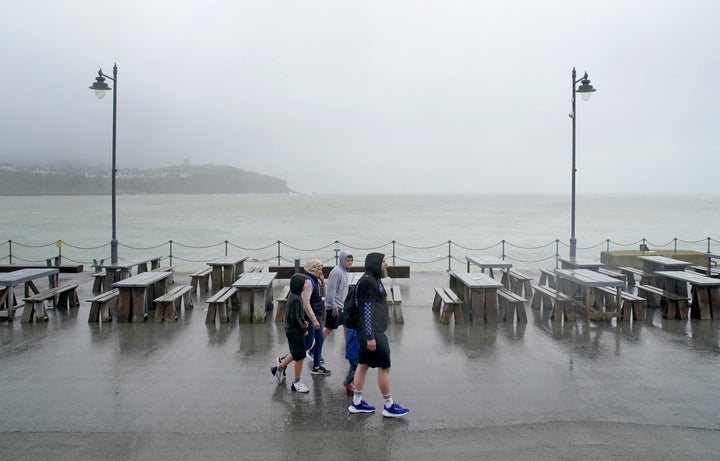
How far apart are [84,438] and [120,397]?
44.0 inches

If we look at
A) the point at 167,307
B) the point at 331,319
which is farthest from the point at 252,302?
the point at 331,319

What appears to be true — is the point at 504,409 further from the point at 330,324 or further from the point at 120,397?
the point at 120,397

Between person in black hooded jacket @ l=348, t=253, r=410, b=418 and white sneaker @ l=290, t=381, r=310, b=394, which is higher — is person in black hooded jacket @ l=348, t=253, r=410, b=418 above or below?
above

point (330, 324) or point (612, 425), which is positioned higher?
point (330, 324)

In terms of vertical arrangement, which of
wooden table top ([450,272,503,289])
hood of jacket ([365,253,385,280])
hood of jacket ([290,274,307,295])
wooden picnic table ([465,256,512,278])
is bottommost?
wooden table top ([450,272,503,289])

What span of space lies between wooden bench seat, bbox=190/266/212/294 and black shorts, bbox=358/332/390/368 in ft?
28.4

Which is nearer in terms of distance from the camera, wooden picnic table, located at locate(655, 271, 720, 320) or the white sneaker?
the white sneaker

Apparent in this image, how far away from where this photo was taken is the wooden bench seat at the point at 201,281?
44.2ft

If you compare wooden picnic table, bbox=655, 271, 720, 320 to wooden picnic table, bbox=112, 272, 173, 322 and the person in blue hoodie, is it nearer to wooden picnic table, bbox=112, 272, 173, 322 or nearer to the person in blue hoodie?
the person in blue hoodie

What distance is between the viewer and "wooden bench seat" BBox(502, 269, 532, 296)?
13062 mm

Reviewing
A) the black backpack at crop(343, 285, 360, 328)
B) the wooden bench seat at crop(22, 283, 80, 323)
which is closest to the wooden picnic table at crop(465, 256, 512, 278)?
the black backpack at crop(343, 285, 360, 328)

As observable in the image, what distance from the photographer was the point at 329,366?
749 centimetres

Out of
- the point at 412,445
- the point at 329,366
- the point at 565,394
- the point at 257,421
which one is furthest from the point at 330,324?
the point at 565,394

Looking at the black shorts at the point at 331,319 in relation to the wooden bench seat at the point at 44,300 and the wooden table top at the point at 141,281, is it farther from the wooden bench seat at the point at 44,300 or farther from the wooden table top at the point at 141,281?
the wooden bench seat at the point at 44,300
